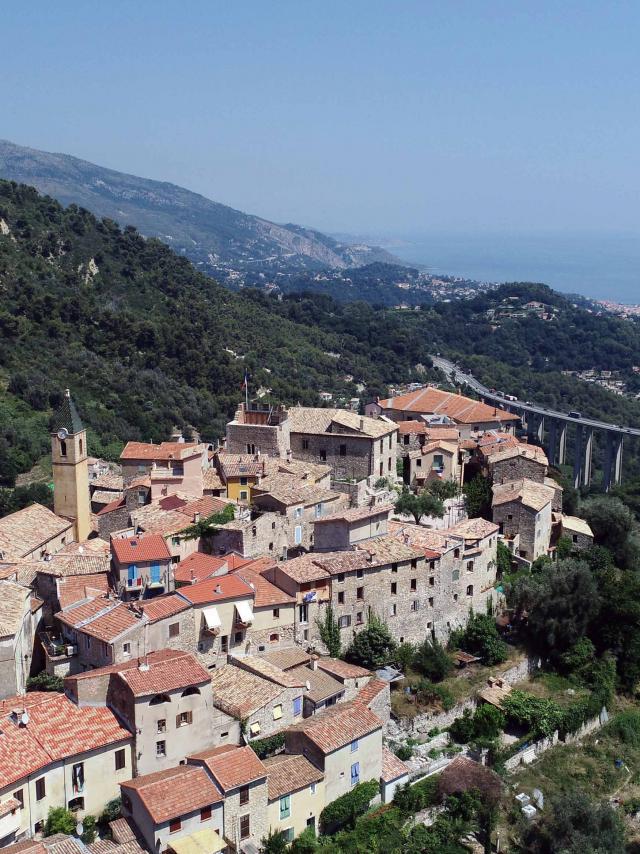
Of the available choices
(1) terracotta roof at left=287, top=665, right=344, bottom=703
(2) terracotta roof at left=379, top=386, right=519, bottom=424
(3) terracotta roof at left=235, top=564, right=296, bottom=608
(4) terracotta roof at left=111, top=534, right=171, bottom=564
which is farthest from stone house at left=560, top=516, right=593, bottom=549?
(4) terracotta roof at left=111, top=534, right=171, bottom=564

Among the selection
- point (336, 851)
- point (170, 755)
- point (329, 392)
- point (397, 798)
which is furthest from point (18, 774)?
point (329, 392)

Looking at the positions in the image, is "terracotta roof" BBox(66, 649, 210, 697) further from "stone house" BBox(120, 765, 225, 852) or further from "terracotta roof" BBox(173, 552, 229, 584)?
"terracotta roof" BBox(173, 552, 229, 584)

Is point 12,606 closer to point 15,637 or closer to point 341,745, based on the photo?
point 15,637

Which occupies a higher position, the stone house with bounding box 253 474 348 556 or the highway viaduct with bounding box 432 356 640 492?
the stone house with bounding box 253 474 348 556

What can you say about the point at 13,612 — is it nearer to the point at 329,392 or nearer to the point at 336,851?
the point at 336,851

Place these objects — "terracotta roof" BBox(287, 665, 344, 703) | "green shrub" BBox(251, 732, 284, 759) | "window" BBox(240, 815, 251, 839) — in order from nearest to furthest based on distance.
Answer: "window" BBox(240, 815, 251, 839)
"green shrub" BBox(251, 732, 284, 759)
"terracotta roof" BBox(287, 665, 344, 703)

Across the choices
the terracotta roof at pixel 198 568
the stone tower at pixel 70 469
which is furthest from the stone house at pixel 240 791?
the stone tower at pixel 70 469

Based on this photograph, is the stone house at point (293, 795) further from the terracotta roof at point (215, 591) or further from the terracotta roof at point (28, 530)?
the terracotta roof at point (28, 530)
